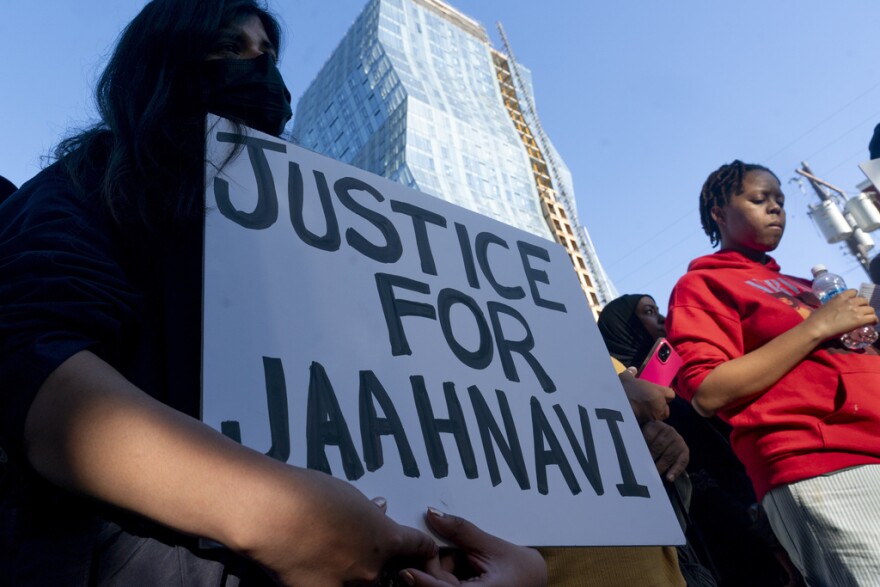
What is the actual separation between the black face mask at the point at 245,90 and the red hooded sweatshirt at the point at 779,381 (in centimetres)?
145

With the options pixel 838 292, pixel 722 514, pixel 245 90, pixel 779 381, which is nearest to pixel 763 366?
pixel 779 381

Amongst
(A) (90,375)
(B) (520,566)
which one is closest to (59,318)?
(A) (90,375)

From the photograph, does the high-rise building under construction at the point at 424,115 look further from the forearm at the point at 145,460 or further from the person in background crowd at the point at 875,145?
the forearm at the point at 145,460

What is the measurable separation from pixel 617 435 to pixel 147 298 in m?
0.85

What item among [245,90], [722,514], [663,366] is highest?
[245,90]

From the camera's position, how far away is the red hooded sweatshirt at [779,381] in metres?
1.83

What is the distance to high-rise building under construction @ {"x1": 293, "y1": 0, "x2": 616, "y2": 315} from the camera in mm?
31812

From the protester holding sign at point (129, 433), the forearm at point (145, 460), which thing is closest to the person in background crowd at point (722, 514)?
the protester holding sign at point (129, 433)

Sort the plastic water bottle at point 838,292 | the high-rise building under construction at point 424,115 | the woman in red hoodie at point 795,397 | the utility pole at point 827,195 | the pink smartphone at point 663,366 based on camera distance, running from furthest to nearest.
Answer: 1. the high-rise building under construction at point 424,115
2. the utility pole at point 827,195
3. the pink smartphone at point 663,366
4. the plastic water bottle at point 838,292
5. the woman in red hoodie at point 795,397

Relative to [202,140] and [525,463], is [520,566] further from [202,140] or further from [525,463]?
[202,140]

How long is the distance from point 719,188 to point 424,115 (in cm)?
3081

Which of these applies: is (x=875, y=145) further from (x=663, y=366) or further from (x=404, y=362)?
(x=404, y=362)


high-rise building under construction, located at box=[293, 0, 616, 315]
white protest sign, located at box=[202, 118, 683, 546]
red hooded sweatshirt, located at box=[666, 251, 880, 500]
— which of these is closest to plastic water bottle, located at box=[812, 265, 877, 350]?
red hooded sweatshirt, located at box=[666, 251, 880, 500]

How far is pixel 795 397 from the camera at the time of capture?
193 cm
